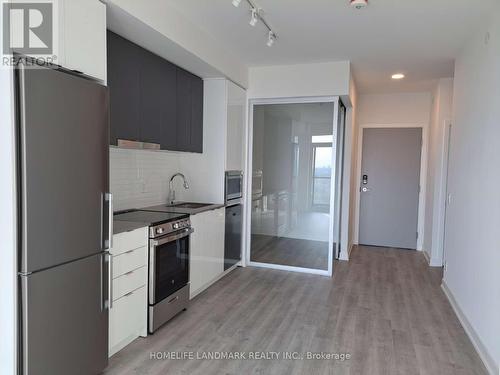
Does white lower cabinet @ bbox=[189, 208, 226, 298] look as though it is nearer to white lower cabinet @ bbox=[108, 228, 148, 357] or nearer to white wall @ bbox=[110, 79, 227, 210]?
white wall @ bbox=[110, 79, 227, 210]

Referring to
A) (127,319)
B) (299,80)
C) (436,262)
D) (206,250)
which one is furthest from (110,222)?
(436,262)

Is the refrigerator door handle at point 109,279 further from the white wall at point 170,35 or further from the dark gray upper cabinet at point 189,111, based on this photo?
the dark gray upper cabinet at point 189,111

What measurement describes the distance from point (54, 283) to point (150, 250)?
3.24 ft

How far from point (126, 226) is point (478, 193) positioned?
2.83 metres

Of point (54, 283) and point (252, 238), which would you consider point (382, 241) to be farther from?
point (54, 283)

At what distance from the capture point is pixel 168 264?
313 cm

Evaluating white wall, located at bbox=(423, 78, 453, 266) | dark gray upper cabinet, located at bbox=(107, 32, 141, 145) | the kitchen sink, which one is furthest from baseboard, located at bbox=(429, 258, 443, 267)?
dark gray upper cabinet, located at bbox=(107, 32, 141, 145)

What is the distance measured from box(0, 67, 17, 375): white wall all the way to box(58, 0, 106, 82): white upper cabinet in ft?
1.44

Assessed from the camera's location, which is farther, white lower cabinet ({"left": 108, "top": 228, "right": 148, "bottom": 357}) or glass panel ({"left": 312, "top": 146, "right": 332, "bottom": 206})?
glass panel ({"left": 312, "top": 146, "right": 332, "bottom": 206})

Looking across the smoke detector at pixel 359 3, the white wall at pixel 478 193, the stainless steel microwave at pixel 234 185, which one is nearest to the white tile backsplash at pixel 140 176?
the stainless steel microwave at pixel 234 185

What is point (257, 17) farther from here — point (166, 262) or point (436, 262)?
point (436, 262)

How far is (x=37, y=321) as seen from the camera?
6.05 feet

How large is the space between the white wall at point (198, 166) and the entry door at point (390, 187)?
3.18 meters

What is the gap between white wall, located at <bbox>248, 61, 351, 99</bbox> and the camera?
4457 millimetres
